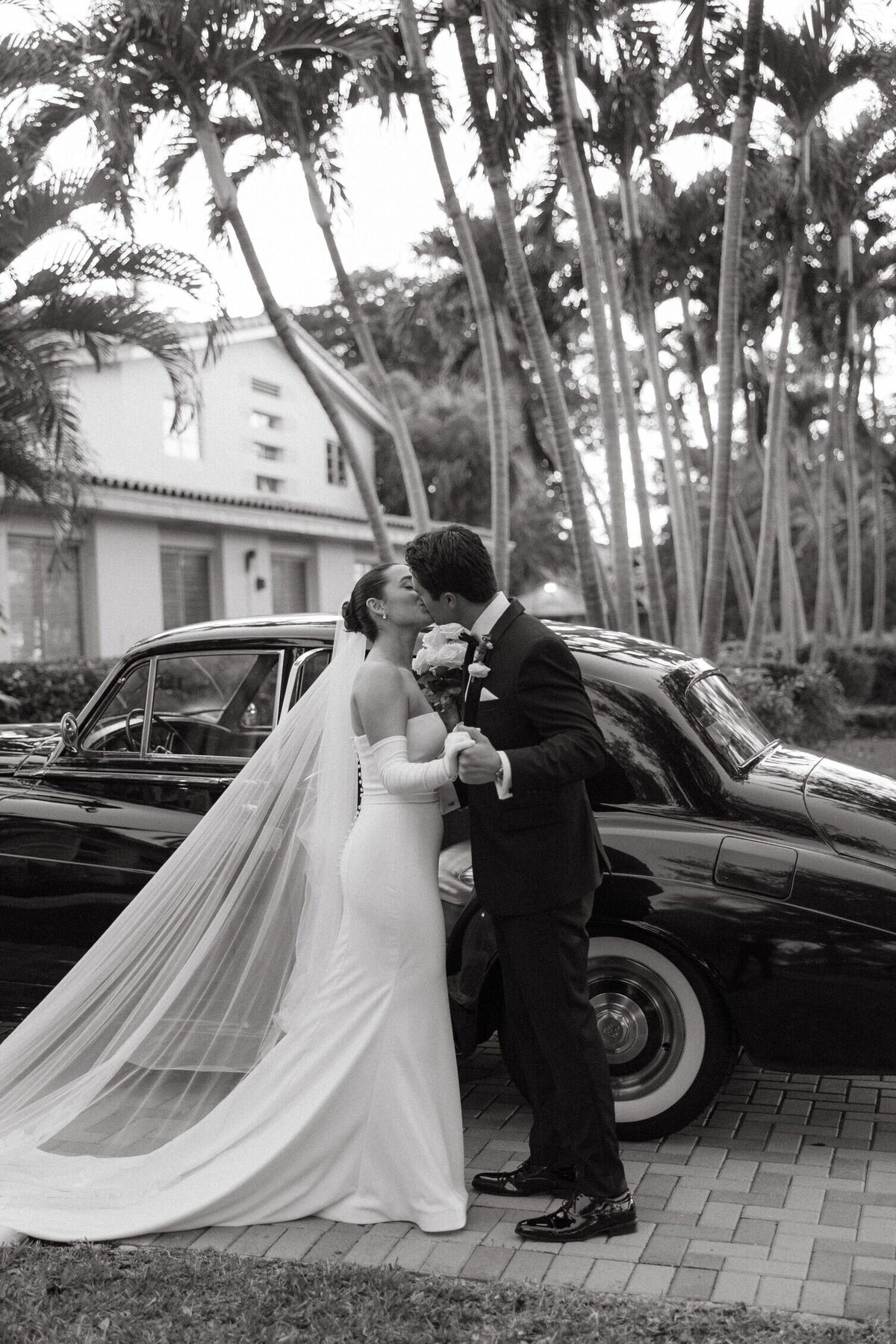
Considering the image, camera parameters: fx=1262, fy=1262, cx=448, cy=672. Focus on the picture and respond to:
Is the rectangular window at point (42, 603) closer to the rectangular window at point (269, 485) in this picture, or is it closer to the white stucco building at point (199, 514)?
the white stucco building at point (199, 514)

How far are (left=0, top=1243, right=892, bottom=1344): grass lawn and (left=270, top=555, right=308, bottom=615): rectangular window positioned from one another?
19.1 metres

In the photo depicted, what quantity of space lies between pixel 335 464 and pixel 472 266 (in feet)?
49.0

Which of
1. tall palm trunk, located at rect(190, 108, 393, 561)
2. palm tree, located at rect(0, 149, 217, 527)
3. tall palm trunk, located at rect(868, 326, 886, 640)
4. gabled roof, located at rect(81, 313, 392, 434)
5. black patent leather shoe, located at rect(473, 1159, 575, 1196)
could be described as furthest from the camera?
tall palm trunk, located at rect(868, 326, 886, 640)

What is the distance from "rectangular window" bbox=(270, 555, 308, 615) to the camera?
Answer: 2295cm

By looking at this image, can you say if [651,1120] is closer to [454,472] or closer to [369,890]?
[369,890]

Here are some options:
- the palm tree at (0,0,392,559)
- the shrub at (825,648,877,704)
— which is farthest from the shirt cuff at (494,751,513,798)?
the shrub at (825,648,877,704)

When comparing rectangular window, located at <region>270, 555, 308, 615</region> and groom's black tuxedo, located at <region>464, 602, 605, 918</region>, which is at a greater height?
rectangular window, located at <region>270, 555, 308, 615</region>

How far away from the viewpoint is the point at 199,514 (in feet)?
64.3

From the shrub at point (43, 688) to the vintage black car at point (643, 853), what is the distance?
29.2 ft

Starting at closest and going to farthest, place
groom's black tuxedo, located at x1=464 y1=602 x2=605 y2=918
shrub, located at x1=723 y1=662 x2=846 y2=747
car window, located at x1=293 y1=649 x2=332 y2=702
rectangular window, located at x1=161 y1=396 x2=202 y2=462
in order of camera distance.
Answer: groom's black tuxedo, located at x1=464 y1=602 x2=605 y2=918 → car window, located at x1=293 y1=649 x2=332 y2=702 → shrub, located at x1=723 y1=662 x2=846 y2=747 → rectangular window, located at x1=161 y1=396 x2=202 y2=462

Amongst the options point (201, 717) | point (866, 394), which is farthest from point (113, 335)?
point (866, 394)

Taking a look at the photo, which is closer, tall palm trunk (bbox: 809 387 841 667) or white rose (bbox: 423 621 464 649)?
white rose (bbox: 423 621 464 649)

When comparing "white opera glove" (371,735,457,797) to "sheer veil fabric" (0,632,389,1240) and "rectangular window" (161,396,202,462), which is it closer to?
"sheer veil fabric" (0,632,389,1240)

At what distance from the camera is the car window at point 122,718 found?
549cm
